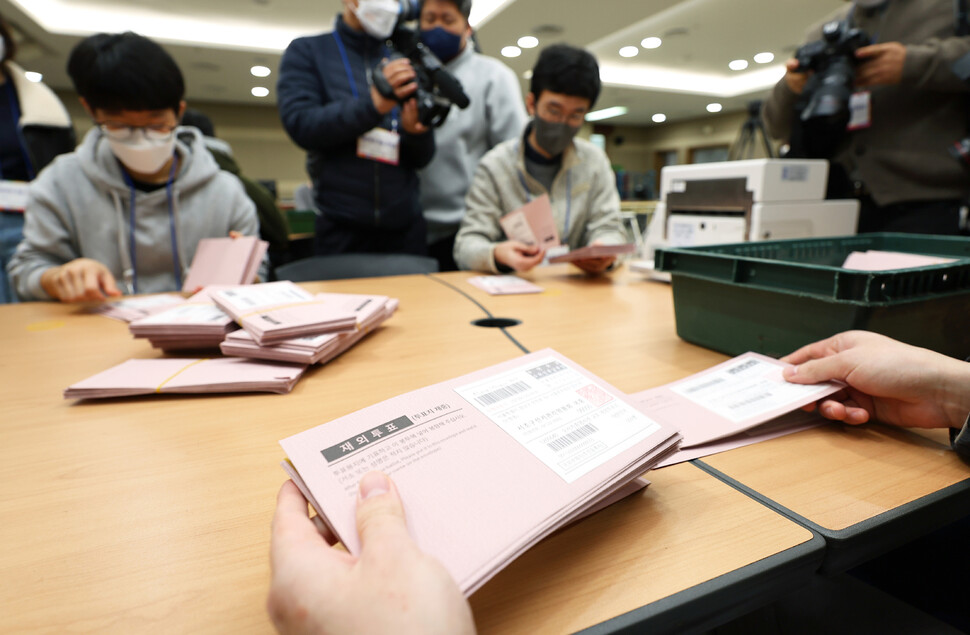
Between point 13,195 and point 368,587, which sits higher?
point 13,195

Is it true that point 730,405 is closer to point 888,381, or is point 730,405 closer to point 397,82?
point 888,381

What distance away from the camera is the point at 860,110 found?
150 centimetres

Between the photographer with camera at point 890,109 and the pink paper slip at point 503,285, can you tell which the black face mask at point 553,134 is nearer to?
the pink paper slip at point 503,285

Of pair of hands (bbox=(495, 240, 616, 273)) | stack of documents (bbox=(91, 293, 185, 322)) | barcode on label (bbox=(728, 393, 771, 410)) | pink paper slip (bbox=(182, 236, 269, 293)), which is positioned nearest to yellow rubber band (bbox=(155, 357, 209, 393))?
stack of documents (bbox=(91, 293, 185, 322))

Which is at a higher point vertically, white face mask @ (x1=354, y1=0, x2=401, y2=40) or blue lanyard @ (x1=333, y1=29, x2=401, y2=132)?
white face mask @ (x1=354, y1=0, x2=401, y2=40)

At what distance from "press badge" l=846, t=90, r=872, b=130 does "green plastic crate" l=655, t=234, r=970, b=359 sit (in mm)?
1080

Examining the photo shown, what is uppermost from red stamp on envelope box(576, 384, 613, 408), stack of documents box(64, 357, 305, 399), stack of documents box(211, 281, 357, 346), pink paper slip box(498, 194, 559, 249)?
pink paper slip box(498, 194, 559, 249)

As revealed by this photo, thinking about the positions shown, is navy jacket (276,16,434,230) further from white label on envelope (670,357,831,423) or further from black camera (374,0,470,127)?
white label on envelope (670,357,831,423)

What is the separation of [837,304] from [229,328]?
88 centimetres

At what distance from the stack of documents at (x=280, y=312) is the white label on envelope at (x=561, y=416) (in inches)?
15.3

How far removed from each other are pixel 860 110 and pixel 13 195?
9.33 ft

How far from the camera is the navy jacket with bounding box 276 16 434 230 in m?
1.56

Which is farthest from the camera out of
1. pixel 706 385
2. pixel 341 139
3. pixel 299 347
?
pixel 341 139

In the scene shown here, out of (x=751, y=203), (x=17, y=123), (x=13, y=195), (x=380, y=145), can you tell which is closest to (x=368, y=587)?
(x=751, y=203)
